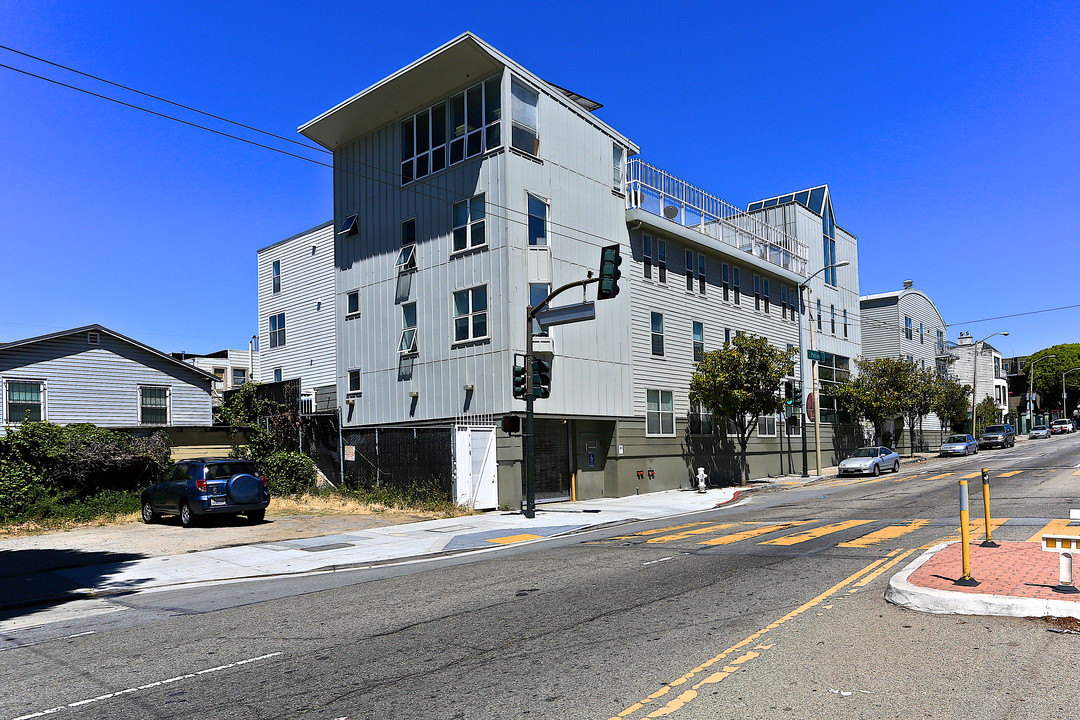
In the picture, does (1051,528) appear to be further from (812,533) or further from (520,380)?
(520,380)

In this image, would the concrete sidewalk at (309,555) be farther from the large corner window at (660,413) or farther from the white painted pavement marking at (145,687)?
the large corner window at (660,413)

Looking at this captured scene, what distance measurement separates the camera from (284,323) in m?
37.2

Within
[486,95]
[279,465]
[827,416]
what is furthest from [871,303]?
[279,465]

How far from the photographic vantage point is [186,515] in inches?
778

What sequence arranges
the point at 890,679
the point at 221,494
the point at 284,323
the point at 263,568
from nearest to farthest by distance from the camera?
the point at 890,679 < the point at 263,568 < the point at 221,494 < the point at 284,323

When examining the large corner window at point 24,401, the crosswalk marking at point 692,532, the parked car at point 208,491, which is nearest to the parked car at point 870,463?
the crosswalk marking at point 692,532

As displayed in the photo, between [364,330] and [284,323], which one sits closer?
[364,330]

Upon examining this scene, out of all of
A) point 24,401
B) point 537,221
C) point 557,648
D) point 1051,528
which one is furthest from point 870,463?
point 24,401

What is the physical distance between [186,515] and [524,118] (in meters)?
15.9

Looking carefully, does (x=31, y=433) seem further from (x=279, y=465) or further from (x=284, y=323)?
(x=284, y=323)

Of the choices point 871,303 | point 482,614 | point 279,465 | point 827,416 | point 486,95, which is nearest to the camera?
point 482,614

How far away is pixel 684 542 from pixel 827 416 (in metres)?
33.9

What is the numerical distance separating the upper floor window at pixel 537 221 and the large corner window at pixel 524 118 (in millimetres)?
1696

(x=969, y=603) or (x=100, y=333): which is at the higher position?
(x=100, y=333)
